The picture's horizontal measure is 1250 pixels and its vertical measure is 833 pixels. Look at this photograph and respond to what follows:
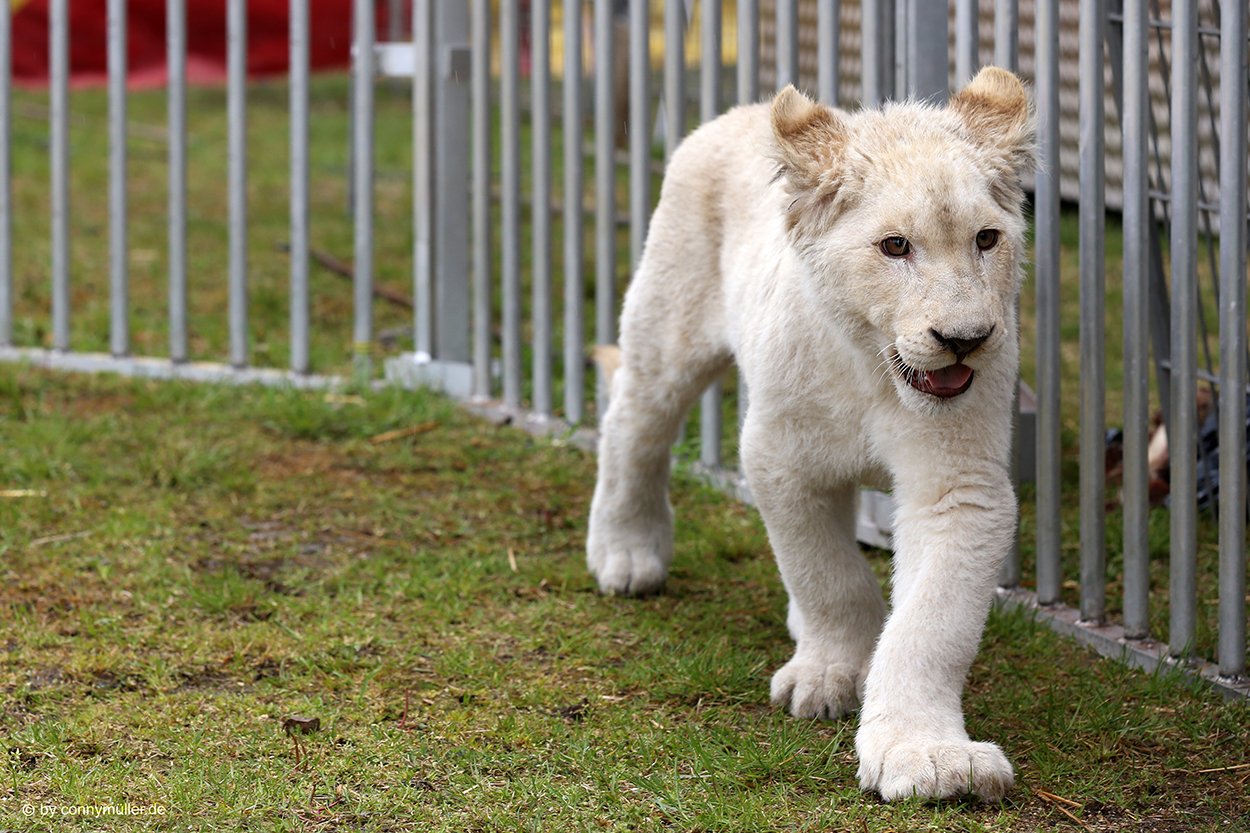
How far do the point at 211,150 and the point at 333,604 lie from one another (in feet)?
26.9

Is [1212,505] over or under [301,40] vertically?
under

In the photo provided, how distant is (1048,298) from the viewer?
3539 mm

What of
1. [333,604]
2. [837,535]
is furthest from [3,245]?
[837,535]

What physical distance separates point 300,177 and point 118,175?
2.65ft

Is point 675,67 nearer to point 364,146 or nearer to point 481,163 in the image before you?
point 481,163

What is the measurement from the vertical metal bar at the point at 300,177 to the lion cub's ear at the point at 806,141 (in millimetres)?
3214

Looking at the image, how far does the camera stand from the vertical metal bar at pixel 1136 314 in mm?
3268

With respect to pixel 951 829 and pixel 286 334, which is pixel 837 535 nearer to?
pixel 951 829

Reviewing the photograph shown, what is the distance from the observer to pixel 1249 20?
121 inches

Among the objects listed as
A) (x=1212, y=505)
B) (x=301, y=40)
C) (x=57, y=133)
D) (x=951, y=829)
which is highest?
(x=301, y=40)

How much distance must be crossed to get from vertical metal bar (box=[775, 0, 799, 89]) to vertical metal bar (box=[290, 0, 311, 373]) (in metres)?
2.14

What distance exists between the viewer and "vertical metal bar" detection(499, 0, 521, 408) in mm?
5301

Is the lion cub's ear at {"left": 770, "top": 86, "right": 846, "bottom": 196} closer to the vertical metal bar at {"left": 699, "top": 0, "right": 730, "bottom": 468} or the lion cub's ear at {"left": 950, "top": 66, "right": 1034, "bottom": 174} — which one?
the lion cub's ear at {"left": 950, "top": 66, "right": 1034, "bottom": 174}

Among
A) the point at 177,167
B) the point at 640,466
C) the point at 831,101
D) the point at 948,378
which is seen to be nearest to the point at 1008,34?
the point at 831,101
